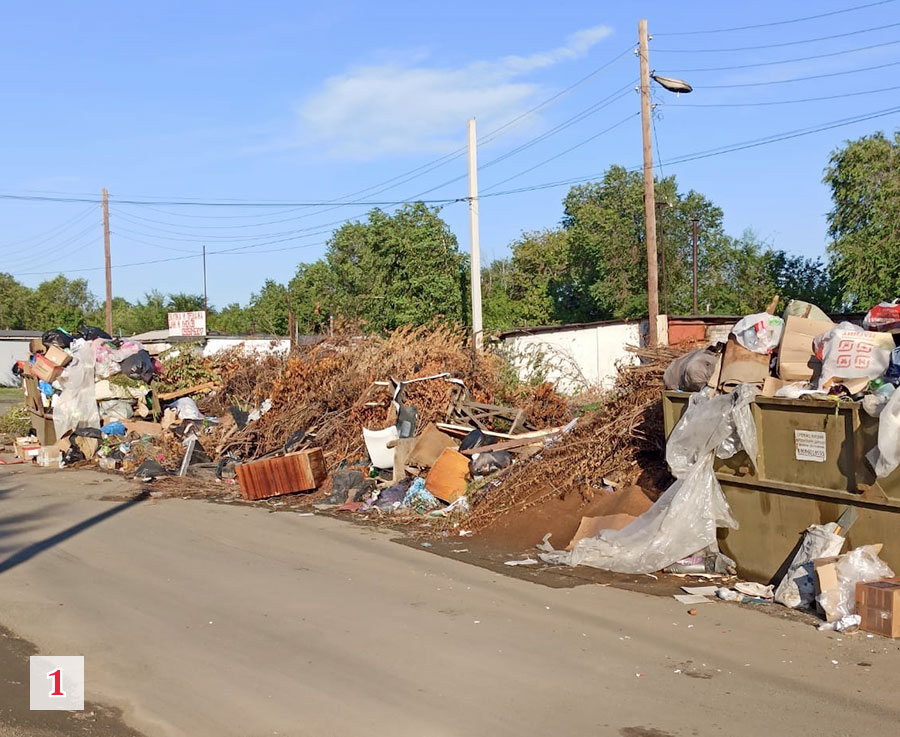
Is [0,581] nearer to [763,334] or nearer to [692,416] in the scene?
[692,416]

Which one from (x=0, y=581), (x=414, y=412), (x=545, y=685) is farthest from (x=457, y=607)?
(x=414, y=412)

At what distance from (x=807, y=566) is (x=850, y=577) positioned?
1.58ft

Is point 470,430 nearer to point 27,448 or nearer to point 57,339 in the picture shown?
point 27,448

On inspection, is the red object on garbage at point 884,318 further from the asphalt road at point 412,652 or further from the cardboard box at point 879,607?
A: the asphalt road at point 412,652

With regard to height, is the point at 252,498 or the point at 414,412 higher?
the point at 414,412

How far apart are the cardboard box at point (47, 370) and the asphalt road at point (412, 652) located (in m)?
10.3

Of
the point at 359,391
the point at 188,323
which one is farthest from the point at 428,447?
the point at 188,323

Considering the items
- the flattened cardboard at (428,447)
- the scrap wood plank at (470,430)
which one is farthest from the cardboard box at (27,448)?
the flattened cardboard at (428,447)

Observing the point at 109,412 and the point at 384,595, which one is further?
the point at 109,412

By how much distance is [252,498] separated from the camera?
13.8 m

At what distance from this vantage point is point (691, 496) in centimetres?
807

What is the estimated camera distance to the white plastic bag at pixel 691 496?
7898 mm

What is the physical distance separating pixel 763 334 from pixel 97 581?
6600mm

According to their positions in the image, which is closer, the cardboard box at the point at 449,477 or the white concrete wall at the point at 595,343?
the cardboard box at the point at 449,477
